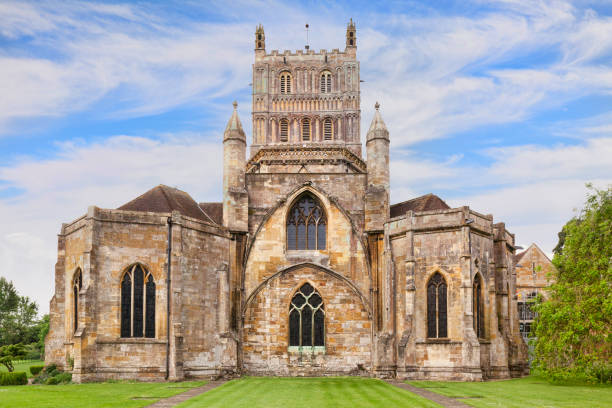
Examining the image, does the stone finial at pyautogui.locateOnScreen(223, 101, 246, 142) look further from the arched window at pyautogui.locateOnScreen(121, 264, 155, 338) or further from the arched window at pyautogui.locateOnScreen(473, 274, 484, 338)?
the arched window at pyautogui.locateOnScreen(473, 274, 484, 338)

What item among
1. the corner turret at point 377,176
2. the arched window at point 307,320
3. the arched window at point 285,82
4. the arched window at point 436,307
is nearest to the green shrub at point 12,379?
the arched window at point 307,320

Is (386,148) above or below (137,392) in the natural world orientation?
above

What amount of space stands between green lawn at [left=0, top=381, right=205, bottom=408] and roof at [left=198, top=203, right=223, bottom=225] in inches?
427

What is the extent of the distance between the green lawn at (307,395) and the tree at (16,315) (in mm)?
50726

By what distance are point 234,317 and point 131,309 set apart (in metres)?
6.01

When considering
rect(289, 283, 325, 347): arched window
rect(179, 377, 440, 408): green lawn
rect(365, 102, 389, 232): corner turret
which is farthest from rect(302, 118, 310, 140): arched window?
rect(179, 377, 440, 408): green lawn

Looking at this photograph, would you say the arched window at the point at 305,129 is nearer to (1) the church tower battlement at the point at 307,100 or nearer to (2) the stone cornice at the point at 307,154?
(1) the church tower battlement at the point at 307,100

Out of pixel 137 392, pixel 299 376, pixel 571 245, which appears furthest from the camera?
pixel 299 376

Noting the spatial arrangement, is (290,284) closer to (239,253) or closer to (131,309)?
(239,253)

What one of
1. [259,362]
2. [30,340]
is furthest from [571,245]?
[30,340]

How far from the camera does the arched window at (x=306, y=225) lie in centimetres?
3762

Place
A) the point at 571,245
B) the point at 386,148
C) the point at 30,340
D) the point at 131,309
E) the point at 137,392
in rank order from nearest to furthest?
the point at 137,392 → the point at 571,245 → the point at 131,309 → the point at 386,148 → the point at 30,340

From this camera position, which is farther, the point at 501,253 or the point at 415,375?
the point at 501,253

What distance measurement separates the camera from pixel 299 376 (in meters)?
35.4
